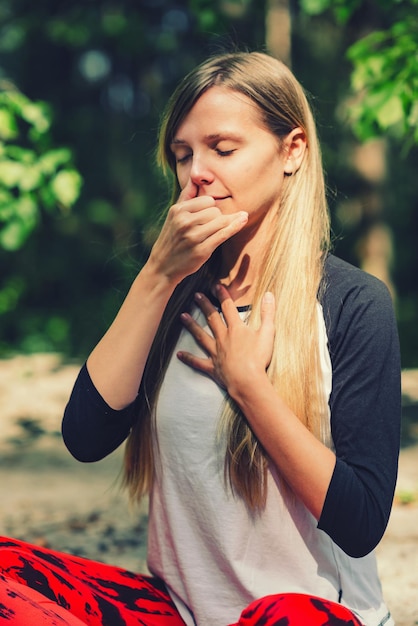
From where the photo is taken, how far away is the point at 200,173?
68.6 inches

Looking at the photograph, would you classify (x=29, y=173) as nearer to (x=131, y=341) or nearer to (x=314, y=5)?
(x=314, y=5)

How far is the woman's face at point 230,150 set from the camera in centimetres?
174

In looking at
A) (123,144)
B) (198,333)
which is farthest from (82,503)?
(123,144)

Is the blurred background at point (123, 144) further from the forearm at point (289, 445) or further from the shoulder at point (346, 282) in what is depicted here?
the forearm at point (289, 445)

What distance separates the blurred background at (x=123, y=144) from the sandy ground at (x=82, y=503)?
244cm

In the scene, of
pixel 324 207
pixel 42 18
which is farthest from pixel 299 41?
pixel 324 207

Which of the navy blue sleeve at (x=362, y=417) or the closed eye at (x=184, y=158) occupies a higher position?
the closed eye at (x=184, y=158)

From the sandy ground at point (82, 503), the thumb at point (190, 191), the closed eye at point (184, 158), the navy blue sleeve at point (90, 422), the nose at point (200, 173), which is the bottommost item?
the sandy ground at point (82, 503)

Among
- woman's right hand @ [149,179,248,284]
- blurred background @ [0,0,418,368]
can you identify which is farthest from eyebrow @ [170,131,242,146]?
blurred background @ [0,0,418,368]

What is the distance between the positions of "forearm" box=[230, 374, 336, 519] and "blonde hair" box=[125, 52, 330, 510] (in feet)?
0.23

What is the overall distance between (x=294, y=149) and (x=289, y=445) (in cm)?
68

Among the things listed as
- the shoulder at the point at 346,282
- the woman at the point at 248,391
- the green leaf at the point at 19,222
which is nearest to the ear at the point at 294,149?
the woman at the point at 248,391

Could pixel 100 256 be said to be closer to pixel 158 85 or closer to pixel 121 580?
pixel 158 85

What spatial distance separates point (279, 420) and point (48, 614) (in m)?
0.53
